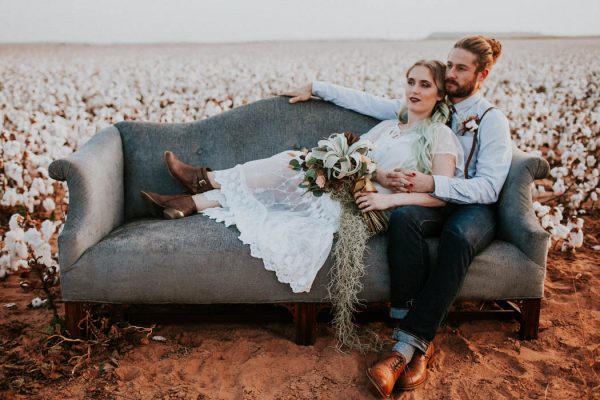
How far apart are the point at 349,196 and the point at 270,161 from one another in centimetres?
62

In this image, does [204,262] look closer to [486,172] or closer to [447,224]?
[447,224]

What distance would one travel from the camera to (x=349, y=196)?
3123 millimetres

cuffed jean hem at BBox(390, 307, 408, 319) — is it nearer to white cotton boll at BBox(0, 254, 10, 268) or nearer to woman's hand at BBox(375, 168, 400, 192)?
woman's hand at BBox(375, 168, 400, 192)

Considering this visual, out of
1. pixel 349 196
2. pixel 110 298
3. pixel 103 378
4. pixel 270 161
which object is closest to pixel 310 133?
pixel 270 161

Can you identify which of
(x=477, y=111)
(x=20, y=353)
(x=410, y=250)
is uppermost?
(x=477, y=111)

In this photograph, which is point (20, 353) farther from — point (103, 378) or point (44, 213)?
point (44, 213)

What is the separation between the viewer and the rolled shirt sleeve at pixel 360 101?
153 inches

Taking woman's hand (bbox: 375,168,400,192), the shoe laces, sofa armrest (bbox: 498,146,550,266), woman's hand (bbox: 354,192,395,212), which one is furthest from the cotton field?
the shoe laces

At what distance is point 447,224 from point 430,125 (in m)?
0.66

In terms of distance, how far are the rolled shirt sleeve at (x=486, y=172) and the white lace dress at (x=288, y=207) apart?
147mm

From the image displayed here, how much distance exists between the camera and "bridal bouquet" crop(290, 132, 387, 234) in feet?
9.84

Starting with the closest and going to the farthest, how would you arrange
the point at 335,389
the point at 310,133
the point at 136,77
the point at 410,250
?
the point at 335,389 < the point at 410,250 < the point at 310,133 < the point at 136,77

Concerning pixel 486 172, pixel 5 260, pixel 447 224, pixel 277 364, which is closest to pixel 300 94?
pixel 486 172

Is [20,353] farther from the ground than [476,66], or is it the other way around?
[476,66]
